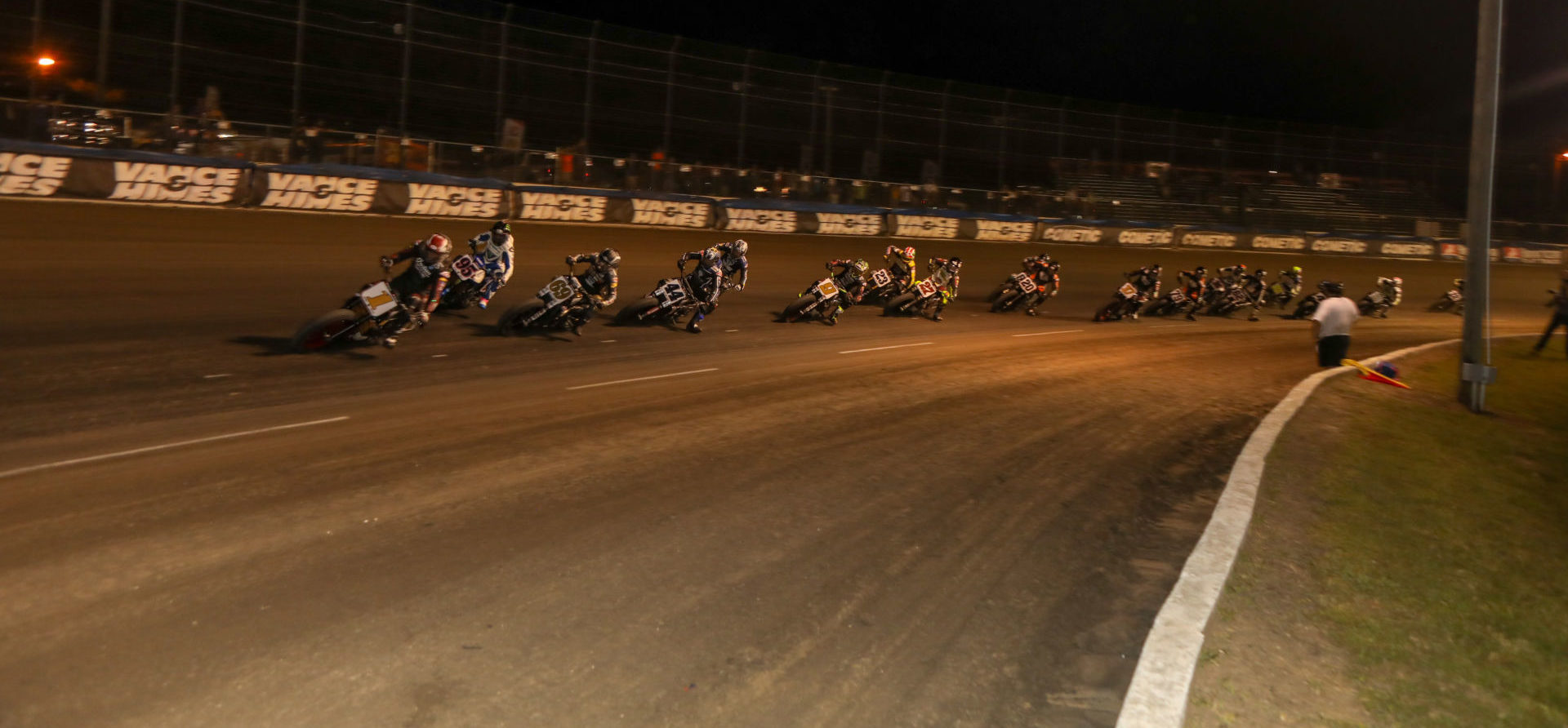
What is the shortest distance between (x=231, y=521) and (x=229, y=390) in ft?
14.5

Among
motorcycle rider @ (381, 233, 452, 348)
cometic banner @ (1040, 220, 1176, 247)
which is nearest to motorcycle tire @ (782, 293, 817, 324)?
motorcycle rider @ (381, 233, 452, 348)

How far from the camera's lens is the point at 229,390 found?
10219 millimetres

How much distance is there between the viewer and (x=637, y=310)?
16.9 metres

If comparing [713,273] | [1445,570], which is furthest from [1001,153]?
[1445,570]

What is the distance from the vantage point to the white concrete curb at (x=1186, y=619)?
4.38 metres

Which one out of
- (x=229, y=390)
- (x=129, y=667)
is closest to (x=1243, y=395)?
(x=229, y=390)

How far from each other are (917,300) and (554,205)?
39.5 feet

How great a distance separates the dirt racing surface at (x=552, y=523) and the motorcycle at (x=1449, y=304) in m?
25.0

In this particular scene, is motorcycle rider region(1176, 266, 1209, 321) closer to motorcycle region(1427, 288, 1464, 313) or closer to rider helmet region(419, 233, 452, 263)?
motorcycle region(1427, 288, 1464, 313)

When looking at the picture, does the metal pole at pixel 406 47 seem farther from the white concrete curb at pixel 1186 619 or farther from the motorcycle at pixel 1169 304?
the white concrete curb at pixel 1186 619

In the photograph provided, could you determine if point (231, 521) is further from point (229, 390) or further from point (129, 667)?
point (229, 390)

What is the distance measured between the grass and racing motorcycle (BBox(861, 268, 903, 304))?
10783 millimetres

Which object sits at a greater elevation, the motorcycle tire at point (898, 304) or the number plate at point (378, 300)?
the motorcycle tire at point (898, 304)

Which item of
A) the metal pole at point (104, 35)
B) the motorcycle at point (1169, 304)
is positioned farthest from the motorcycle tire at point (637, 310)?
the metal pole at point (104, 35)
